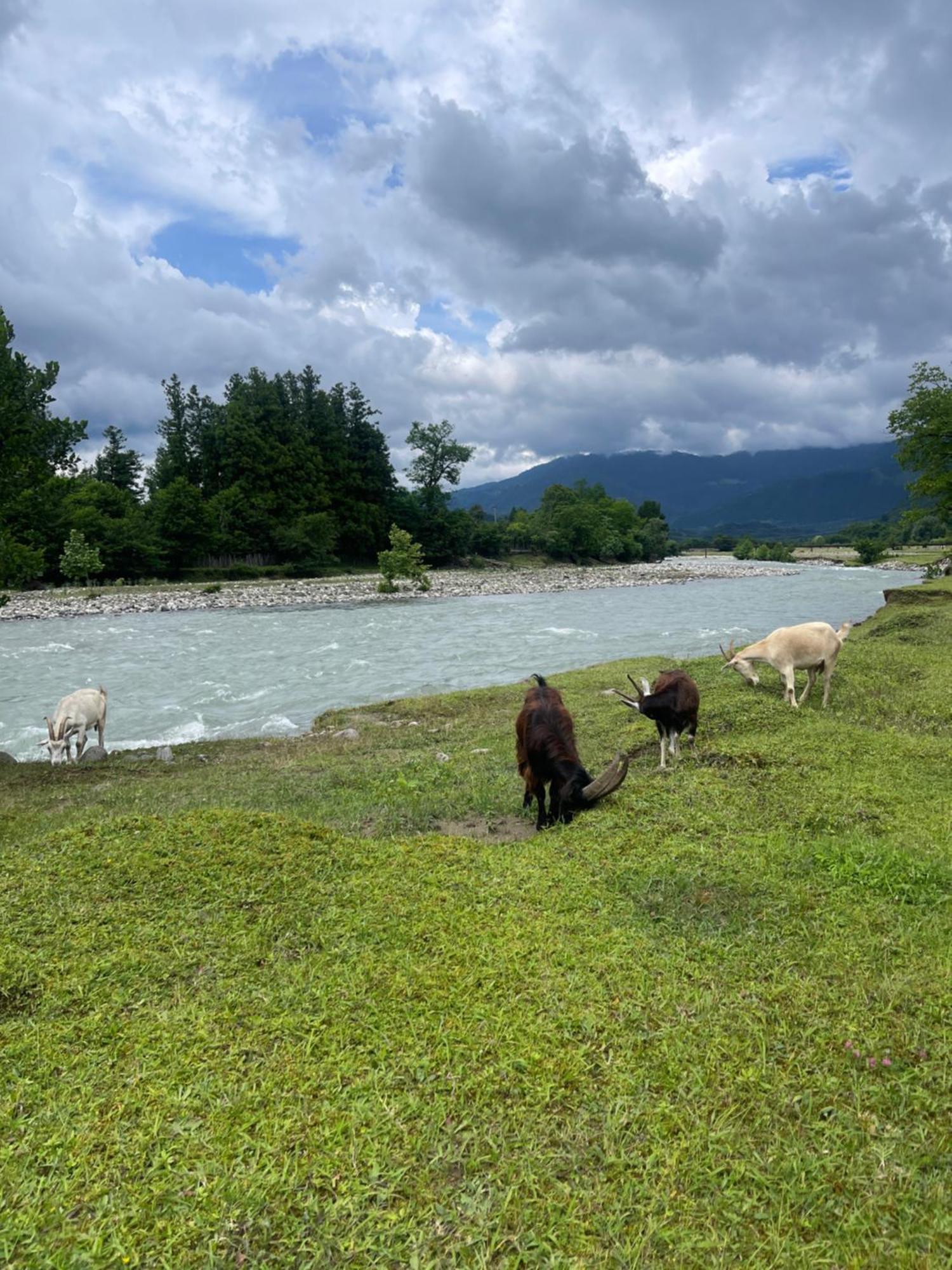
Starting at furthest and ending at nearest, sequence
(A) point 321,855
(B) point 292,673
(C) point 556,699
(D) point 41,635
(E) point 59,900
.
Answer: (D) point 41,635
(B) point 292,673
(C) point 556,699
(A) point 321,855
(E) point 59,900

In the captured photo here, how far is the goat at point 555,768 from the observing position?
7.34m

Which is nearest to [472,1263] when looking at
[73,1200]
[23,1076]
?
[73,1200]

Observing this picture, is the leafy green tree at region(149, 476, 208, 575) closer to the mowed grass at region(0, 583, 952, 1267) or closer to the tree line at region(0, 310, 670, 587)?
the tree line at region(0, 310, 670, 587)

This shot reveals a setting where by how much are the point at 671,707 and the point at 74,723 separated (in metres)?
11.3

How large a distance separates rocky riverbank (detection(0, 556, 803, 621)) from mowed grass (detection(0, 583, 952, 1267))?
151ft

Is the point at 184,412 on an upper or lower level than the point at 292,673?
upper

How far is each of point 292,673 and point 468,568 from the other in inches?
2735

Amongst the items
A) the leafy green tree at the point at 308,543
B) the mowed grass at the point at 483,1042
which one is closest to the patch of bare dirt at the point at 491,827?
the mowed grass at the point at 483,1042

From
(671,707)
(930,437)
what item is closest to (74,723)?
(671,707)

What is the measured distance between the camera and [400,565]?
60.1 meters

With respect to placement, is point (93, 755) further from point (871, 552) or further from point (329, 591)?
point (871, 552)

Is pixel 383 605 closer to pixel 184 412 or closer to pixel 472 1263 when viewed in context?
pixel 472 1263

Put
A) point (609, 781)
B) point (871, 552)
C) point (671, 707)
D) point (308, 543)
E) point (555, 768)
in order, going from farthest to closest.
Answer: point (871, 552) → point (308, 543) → point (671, 707) → point (555, 768) → point (609, 781)

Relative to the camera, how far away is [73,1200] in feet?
8.98
